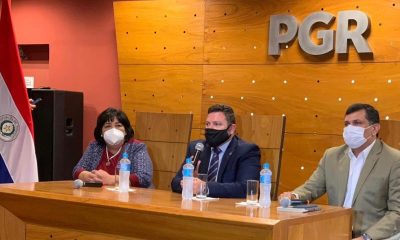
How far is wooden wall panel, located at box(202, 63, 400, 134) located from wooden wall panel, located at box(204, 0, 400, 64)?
65 millimetres

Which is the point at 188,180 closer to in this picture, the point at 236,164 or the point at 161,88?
the point at 236,164

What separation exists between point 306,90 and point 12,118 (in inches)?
85.9

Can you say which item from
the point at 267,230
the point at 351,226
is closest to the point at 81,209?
the point at 267,230

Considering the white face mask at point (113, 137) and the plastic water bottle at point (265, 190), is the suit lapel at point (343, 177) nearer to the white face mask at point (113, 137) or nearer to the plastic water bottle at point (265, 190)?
the plastic water bottle at point (265, 190)

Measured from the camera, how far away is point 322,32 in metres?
4.60

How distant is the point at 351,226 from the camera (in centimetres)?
313

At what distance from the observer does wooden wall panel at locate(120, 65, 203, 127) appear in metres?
5.20

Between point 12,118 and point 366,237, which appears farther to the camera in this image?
point 12,118

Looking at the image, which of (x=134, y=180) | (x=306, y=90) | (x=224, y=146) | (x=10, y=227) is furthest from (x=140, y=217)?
(x=306, y=90)

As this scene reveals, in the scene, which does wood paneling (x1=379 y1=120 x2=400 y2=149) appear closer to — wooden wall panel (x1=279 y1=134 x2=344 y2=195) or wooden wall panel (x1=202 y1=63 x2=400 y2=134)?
wooden wall panel (x1=202 y1=63 x2=400 y2=134)

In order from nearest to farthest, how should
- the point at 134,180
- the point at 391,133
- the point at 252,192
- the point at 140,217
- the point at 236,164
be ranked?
the point at 140,217 → the point at 252,192 → the point at 236,164 → the point at 391,133 → the point at 134,180

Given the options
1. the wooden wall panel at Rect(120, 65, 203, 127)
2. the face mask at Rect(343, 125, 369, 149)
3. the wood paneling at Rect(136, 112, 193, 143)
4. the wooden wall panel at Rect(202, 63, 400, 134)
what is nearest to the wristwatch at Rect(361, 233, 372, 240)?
the face mask at Rect(343, 125, 369, 149)

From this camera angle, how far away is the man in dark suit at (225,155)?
3.67 metres

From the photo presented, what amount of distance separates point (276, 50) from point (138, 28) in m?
1.34
